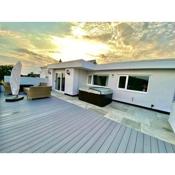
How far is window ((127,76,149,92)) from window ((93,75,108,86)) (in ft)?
6.33

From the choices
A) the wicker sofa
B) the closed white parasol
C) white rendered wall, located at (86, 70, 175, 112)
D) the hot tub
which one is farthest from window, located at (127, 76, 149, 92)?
the closed white parasol

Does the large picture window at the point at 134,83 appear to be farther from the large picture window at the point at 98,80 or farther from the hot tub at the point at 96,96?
the hot tub at the point at 96,96

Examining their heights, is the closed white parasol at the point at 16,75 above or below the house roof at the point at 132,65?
below

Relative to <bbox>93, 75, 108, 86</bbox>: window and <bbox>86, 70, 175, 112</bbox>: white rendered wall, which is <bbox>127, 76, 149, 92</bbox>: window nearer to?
<bbox>86, 70, 175, 112</bbox>: white rendered wall

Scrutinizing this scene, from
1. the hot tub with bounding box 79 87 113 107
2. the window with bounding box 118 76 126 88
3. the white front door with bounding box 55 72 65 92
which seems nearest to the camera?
the hot tub with bounding box 79 87 113 107

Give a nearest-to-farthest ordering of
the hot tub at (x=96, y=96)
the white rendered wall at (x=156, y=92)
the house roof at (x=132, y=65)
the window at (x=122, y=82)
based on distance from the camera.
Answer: the house roof at (x=132, y=65) < the white rendered wall at (x=156, y=92) < the hot tub at (x=96, y=96) < the window at (x=122, y=82)

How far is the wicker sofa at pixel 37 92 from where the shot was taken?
5.80m

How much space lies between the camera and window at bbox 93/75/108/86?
311 inches

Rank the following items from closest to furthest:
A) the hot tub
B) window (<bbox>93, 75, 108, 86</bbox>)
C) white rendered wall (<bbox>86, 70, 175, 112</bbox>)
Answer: white rendered wall (<bbox>86, 70, 175, 112</bbox>) → the hot tub → window (<bbox>93, 75, 108, 86</bbox>)

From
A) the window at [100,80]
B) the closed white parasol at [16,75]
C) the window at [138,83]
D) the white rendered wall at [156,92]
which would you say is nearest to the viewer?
the white rendered wall at [156,92]

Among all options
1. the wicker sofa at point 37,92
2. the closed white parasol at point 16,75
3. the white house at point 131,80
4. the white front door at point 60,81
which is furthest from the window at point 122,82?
the closed white parasol at point 16,75
